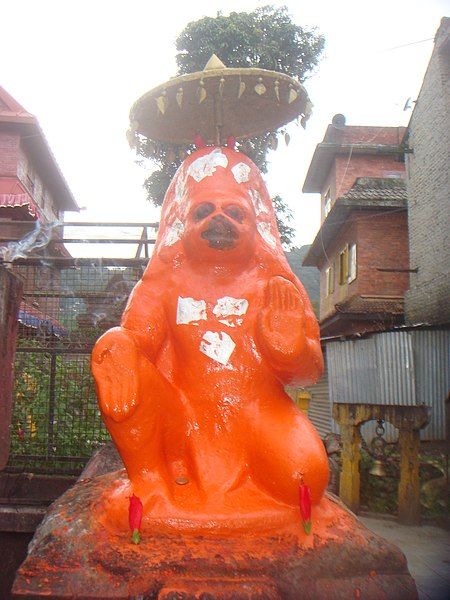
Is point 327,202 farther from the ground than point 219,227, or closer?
farther from the ground

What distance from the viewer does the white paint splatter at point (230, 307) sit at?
8.42 feet

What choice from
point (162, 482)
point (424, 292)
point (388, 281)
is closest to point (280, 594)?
point (162, 482)

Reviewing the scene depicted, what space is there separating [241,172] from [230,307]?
0.76m

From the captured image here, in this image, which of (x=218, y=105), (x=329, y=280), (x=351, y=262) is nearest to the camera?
(x=218, y=105)

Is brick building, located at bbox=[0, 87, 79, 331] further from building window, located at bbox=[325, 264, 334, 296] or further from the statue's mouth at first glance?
building window, located at bbox=[325, 264, 334, 296]

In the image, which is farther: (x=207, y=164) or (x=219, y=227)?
(x=207, y=164)

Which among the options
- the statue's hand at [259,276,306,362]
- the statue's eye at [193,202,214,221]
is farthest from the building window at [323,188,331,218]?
the statue's hand at [259,276,306,362]

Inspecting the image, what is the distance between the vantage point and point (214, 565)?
1.90m

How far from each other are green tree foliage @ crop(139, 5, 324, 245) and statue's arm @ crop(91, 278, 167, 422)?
9598 mm

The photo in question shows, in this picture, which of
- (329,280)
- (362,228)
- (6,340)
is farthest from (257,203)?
(329,280)

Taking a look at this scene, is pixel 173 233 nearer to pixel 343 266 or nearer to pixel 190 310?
pixel 190 310

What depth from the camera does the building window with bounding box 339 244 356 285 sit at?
14.9 metres

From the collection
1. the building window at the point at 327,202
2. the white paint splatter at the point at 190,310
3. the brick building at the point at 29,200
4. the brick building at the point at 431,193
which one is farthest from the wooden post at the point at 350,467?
the building window at the point at 327,202

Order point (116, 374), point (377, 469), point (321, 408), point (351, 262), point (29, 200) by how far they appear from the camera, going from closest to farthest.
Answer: point (116, 374) < point (377, 469) < point (321, 408) < point (29, 200) < point (351, 262)
